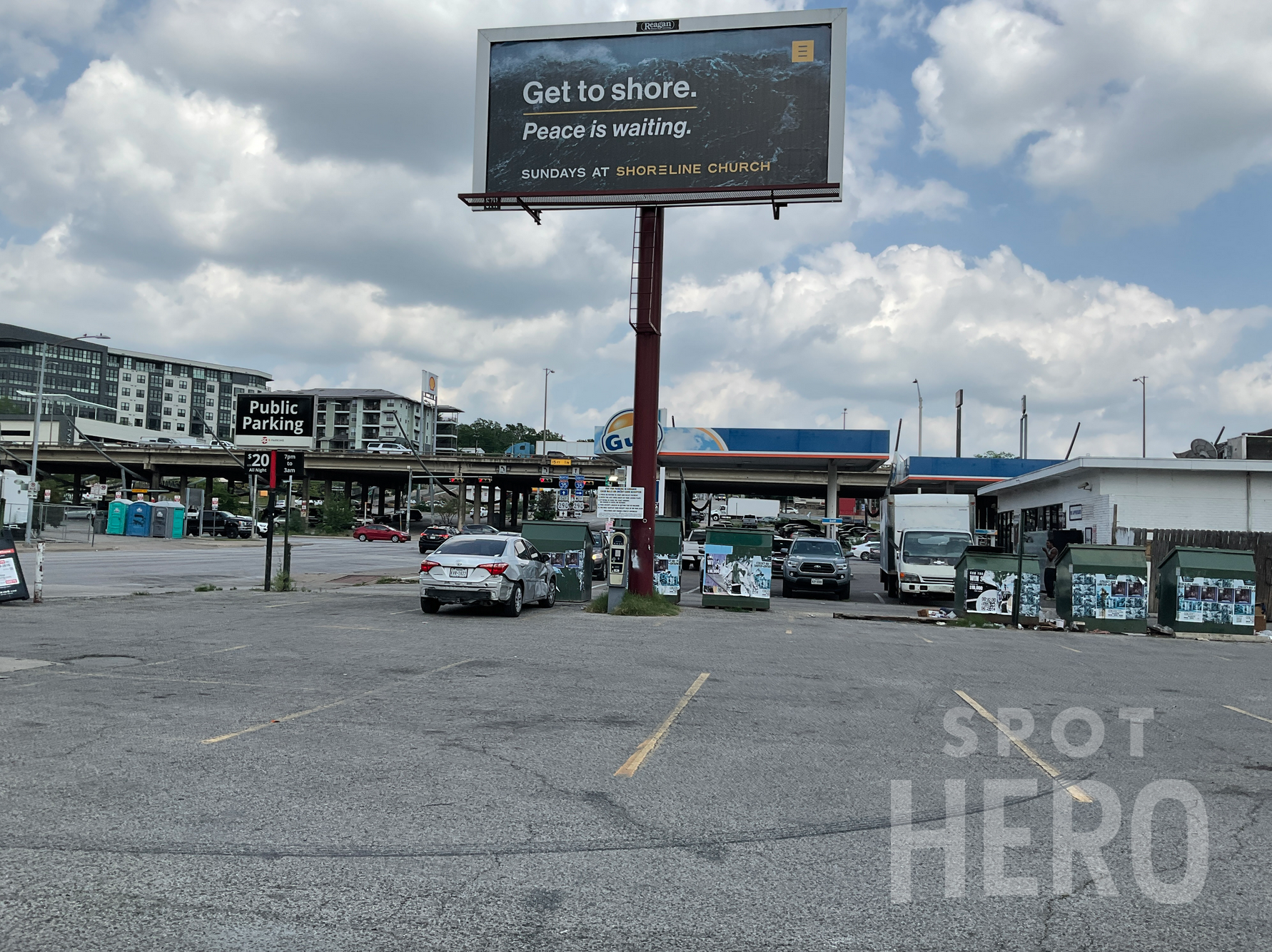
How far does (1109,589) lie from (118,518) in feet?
196

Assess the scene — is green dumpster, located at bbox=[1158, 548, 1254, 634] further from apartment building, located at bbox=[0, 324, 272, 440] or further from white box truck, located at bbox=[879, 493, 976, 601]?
apartment building, located at bbox=[0, 324, 272, 440]

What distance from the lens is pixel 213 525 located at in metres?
66.1

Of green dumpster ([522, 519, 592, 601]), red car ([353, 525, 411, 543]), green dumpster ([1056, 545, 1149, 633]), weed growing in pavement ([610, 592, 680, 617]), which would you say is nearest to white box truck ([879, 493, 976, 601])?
green dumpster ([1056, 545, 1149, 633])

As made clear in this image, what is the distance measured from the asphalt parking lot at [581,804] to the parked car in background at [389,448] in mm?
85561

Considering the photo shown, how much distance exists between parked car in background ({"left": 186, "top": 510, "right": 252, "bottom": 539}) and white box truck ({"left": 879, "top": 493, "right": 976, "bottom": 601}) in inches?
1969

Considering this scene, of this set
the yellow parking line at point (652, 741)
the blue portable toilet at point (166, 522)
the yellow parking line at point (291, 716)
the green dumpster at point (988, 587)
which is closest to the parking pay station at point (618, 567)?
the green dumpster at point (988, 587)

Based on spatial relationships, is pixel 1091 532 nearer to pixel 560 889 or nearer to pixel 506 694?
pixel 506 694

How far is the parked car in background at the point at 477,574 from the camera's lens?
62.7ft

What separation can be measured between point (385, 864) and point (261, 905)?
0.69 metres

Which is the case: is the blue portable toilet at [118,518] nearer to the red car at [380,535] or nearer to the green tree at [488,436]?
the red car at [380,535]

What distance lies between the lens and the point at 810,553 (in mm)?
29188

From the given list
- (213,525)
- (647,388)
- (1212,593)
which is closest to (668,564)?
(647,388)

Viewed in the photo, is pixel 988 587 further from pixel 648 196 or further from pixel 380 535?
pixel 380 535

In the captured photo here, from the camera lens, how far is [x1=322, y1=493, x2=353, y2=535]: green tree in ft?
293
